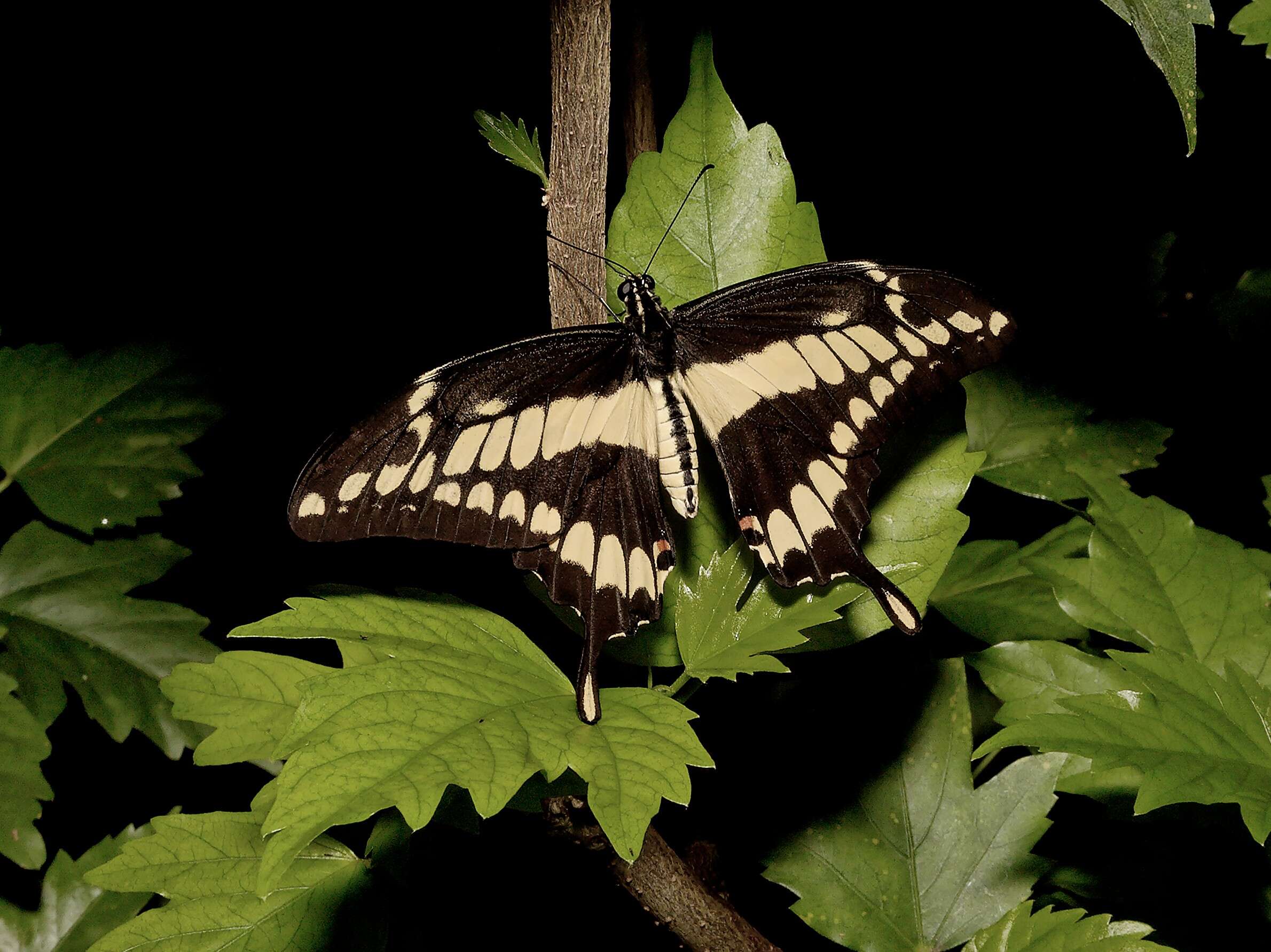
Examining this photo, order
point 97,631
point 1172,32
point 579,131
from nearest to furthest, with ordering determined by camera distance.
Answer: point 1172,32
point 579,131
point 97,631

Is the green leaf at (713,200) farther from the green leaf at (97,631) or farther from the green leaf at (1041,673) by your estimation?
the green leaf at (97,631)

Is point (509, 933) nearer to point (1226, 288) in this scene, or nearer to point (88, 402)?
point (88, 402)

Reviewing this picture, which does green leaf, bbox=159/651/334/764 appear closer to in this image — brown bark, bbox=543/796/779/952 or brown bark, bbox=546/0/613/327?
brown bark, bbox=543/796/779/952

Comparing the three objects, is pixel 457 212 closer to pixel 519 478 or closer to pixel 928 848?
pixel 519 478

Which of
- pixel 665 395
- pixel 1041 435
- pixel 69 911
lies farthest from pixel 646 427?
pixel 69 911

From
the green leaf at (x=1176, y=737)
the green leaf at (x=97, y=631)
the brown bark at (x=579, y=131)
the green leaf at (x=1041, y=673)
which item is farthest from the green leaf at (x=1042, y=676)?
the green leaf at (x=97, y=631)

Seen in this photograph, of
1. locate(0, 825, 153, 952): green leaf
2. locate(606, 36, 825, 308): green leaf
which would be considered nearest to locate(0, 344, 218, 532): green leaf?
locate(0, 825, 153, 952): green leaf
